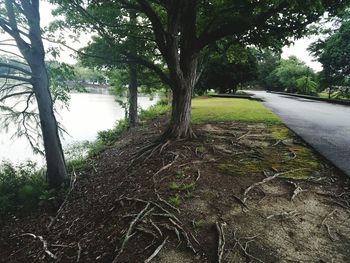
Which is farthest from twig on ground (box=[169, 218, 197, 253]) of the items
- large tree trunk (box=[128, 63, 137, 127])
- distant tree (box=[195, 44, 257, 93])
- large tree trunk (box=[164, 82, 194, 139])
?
distant tree (box=[195, 44, 257, 93])

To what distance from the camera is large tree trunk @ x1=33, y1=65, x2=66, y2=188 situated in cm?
634

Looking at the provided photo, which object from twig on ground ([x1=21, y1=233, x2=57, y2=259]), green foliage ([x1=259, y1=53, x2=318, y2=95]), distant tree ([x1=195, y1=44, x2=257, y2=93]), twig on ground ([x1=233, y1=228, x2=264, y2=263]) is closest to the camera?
twig on ground ([x1=233, y1=228, x2=264, y2=263])

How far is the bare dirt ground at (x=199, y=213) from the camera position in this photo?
3.33 meters

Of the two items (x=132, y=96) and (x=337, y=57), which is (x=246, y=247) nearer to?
(x=132, y=96)

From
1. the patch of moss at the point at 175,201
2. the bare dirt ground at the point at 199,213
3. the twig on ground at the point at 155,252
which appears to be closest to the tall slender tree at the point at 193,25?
the bare dirt ground at the point at 199,213

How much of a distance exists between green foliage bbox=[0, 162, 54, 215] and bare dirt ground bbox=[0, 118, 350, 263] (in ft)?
1.38

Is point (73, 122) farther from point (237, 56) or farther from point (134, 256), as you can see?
point (134, 256)

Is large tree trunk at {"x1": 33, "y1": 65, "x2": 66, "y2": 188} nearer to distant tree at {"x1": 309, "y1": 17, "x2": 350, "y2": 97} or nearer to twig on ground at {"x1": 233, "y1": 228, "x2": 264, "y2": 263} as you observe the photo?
twig on ground at {"x1": 233, "y1": 228, "x2": 264, "y2": 263}

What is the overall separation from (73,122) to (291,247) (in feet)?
58.5

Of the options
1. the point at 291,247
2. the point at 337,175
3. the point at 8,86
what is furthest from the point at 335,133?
the point at 8,86

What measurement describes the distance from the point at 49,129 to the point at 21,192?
5.94 feet

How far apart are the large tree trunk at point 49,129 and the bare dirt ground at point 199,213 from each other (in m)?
0.66

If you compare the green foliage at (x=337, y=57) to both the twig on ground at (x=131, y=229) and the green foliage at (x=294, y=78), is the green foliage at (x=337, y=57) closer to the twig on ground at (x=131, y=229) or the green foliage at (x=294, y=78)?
the green foliage at (x=294, y=78)

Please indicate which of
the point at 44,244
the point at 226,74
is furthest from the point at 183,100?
the point at 226,74
